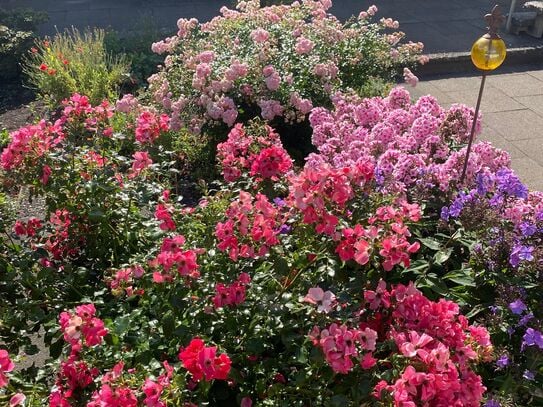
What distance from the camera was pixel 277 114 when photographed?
14.5ft

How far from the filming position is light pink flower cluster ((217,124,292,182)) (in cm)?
257

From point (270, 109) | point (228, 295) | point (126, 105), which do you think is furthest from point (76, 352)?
point (126, 105)

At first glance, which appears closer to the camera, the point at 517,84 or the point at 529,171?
the point at 529,171

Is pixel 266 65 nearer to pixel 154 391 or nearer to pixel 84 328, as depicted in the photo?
pixel 84 328

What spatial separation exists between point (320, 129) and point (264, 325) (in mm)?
2152

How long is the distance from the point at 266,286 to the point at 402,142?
1.63m

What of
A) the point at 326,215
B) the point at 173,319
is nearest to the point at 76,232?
the point at 173,319

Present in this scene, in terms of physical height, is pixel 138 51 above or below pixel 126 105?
below

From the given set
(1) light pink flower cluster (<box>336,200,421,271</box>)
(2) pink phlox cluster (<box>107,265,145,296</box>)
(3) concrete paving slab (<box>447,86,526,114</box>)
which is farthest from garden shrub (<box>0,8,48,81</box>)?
(1) light pink flower cluster (<box>336,200,421,271</box>)

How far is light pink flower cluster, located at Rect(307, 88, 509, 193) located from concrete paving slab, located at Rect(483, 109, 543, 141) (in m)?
2.17

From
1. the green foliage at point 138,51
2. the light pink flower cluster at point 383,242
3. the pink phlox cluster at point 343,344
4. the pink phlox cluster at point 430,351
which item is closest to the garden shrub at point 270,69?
the green foliage at point 138,51

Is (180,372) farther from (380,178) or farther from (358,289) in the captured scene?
(380,178)

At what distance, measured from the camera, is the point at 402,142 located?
3492 millimetres

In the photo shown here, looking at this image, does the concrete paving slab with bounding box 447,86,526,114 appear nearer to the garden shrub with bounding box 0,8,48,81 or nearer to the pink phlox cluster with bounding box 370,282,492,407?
the pink phlox cluster with bounding box 370,282,492,407
